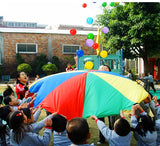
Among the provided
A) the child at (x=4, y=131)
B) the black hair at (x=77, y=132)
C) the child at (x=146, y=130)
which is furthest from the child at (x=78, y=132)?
the child at (x=4, y=131)

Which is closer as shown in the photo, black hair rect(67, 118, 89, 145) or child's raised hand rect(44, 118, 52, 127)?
black hair rect(67, 118, 89, 145)

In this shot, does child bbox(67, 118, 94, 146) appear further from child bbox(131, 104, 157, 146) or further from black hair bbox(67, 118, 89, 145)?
child bbox(131, 104, 157, 146)

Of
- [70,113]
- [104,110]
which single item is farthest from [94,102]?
[70,113]

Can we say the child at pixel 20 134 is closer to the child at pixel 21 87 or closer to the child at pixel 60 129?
the child at pixel 60 129

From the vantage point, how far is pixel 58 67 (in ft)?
68.3

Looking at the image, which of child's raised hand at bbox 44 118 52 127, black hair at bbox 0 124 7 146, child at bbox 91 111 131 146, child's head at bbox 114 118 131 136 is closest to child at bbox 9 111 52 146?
child's raised hand at bbox 44 118 52 127

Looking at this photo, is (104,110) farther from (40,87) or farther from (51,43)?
(51,43)

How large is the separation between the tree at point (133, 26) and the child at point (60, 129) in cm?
1109

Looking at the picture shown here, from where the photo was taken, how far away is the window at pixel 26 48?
66.3 ft

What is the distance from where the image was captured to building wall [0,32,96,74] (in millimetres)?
19844

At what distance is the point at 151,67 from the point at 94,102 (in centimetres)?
1887

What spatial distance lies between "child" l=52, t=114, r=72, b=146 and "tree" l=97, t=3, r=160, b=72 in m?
11.1

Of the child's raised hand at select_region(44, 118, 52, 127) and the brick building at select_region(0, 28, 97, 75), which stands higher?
the brick building at select_region(0, 28, 97, 75)

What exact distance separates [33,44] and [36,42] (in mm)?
383
